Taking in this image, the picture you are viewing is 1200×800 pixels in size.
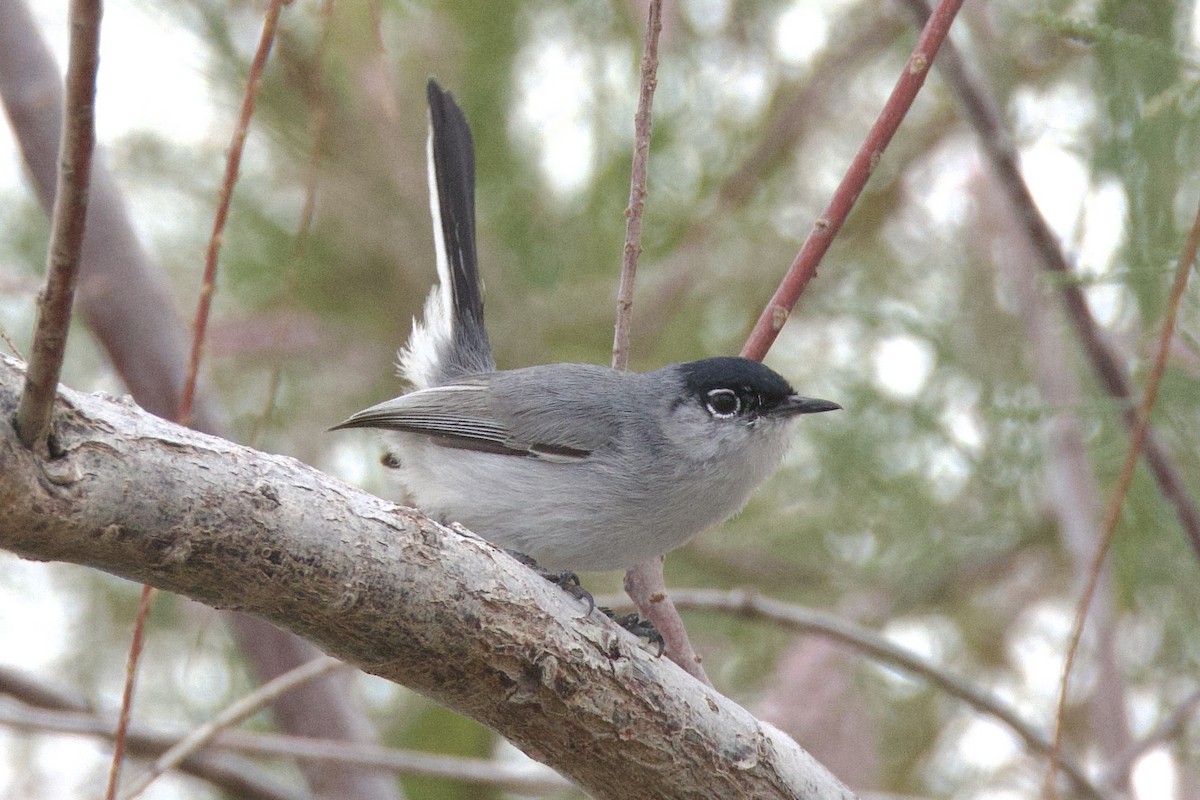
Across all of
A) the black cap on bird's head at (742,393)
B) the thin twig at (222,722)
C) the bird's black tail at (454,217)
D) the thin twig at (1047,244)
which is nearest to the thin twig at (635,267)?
the black cap on bird's head at (742,393)

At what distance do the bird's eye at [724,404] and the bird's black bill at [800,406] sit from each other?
97 mm

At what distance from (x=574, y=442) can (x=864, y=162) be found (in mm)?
1079

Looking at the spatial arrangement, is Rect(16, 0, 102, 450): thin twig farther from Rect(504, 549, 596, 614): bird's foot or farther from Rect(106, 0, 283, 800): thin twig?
Rect(504, 549, 596, 614): bird's foot

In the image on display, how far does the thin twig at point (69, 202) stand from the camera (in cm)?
111

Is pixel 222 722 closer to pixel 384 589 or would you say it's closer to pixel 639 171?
pixel 384 589

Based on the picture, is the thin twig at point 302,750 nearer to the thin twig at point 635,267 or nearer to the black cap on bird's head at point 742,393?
the thin twig at point 635,267

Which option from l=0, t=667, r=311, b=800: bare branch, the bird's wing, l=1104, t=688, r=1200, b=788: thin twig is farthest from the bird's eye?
l=0, t=667, r=311, b=800: bare branch

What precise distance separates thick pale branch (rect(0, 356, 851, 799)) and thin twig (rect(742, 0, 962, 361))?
2.59 feet

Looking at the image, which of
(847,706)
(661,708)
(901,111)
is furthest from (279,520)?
Result: (847,706)

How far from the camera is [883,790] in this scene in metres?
4.50

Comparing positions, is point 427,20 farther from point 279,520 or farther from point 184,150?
point 279,520

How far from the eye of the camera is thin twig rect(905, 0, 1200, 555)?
305cm

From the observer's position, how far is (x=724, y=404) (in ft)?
9.77

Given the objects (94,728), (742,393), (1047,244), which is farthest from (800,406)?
(94,728)
